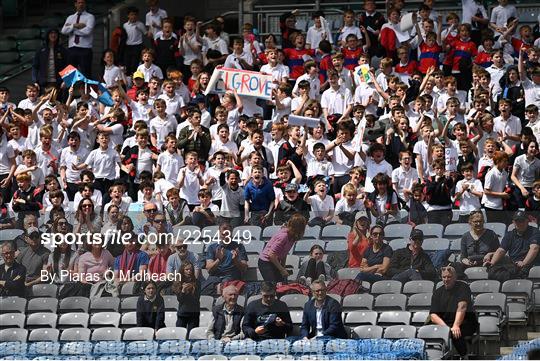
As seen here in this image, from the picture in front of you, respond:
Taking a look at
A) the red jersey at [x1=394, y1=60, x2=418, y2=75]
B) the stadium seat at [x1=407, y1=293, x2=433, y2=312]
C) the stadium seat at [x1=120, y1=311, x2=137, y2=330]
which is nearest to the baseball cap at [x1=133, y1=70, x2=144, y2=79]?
the red jersey at [x1=394, y1=60, x2=418, y2=75]

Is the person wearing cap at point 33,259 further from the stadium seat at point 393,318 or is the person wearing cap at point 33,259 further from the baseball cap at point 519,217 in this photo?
the baseball cap at point 519,217

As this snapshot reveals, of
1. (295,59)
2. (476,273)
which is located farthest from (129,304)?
(295,59)

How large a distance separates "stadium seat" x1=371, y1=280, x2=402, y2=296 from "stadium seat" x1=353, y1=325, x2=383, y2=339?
48 centimetres

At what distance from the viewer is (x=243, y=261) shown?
1995cm

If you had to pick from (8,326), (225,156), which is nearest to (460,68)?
(225,156)

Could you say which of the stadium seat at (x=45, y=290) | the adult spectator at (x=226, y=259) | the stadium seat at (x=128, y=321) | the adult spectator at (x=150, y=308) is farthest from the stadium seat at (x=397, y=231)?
the stadium seat at (x=45, y=290)

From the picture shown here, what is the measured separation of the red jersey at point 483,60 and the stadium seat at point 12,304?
8770 millimetres

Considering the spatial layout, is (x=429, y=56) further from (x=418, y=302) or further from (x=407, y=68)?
(x=418, y=302)

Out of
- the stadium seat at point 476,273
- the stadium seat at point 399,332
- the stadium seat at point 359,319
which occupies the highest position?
the stadium seat at point 476,273

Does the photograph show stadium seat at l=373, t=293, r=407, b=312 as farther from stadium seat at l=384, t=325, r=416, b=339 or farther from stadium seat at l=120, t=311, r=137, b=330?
stadium seat at l=120, t=311, r=137, b=330

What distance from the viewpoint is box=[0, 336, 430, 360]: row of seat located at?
61.0 feet

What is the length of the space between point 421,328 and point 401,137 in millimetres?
4506

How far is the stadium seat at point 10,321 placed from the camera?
20.2 meters

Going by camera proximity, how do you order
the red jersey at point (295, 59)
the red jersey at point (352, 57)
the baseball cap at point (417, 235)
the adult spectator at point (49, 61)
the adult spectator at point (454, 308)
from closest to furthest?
the adult spectator at point (454, 308)
the baseball cap at point (417, 235)
the red jersey at point (352, 57)
the red jersey at point (295, 59)
the adult spectator at point (49, 61)
